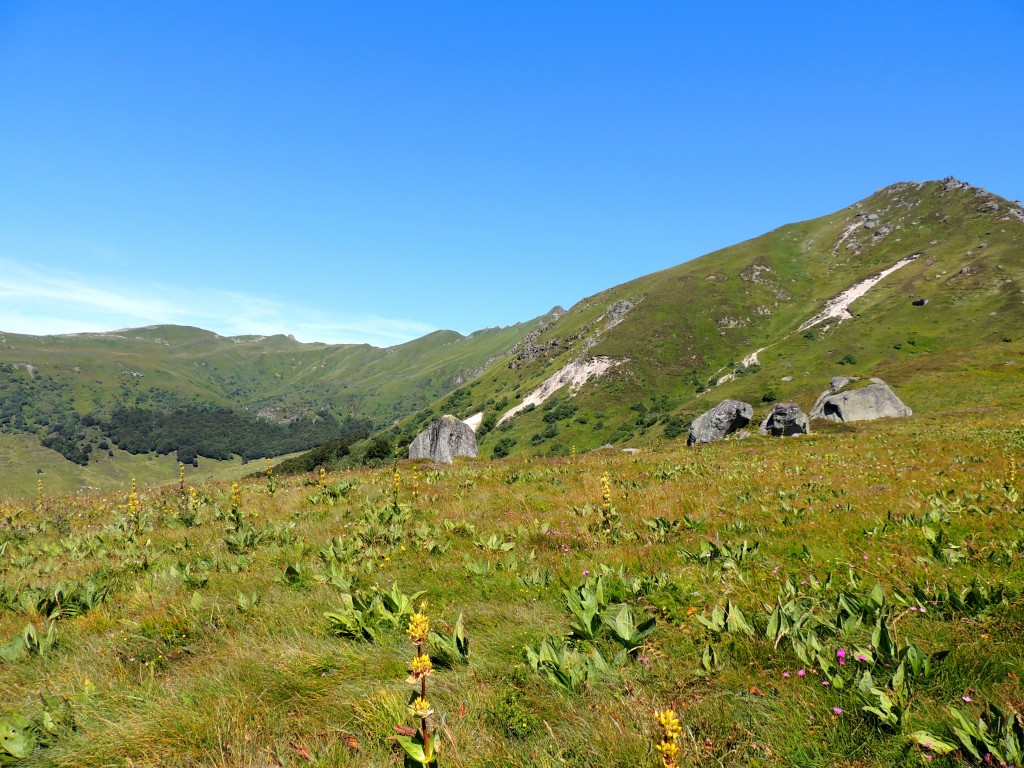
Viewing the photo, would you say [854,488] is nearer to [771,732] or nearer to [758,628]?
[758,628]

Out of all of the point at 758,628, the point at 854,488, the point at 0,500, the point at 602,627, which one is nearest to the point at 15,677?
the point at 602,627

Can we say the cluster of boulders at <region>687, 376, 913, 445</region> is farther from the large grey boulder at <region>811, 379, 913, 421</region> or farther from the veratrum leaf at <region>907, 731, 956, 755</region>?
the veratrum leaf at <region>907, 731, 956, 755</region>

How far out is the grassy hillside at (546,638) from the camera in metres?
3.19

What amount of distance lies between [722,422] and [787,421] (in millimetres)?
6768

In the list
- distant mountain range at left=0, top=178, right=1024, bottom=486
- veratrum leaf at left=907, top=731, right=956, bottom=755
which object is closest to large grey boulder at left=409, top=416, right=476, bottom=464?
veratrum leaf at left=907, top=731, right=956, bottom=755

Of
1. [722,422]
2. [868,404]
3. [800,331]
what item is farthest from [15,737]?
[800,331]

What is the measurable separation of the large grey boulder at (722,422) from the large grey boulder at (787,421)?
3307 mm

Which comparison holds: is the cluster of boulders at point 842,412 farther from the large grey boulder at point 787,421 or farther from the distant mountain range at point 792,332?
the distant mountain range at point 792,332

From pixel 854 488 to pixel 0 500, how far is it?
88.4 ft

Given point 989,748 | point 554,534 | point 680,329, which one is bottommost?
point 554,534

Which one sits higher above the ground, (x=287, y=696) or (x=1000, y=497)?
(x=1000, y=497)

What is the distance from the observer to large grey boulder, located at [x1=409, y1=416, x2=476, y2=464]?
47.0 meters

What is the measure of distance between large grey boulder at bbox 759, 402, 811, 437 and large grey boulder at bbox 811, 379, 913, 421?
338 inches

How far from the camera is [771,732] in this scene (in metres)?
3.10
